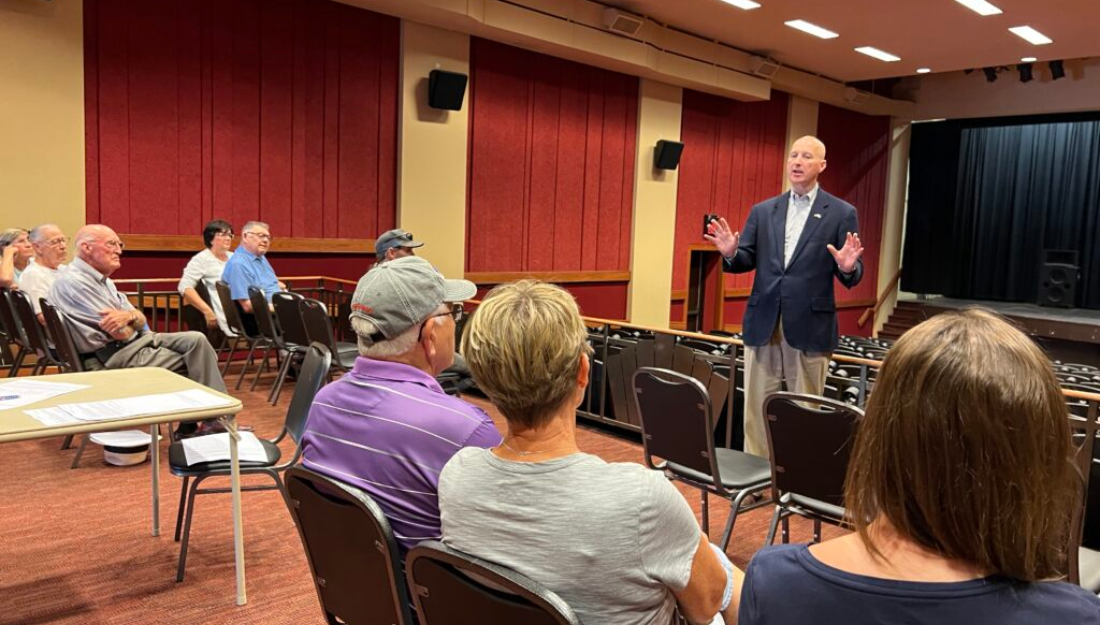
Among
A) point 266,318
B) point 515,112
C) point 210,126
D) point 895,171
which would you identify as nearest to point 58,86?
point 210,126

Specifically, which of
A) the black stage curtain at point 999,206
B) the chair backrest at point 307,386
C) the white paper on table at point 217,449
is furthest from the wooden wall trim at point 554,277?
the black stage curtain at point 999,206

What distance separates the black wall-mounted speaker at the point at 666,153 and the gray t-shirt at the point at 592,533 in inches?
408

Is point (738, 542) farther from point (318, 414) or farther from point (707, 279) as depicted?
point (707, 279)

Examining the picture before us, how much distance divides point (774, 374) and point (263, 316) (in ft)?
12.6

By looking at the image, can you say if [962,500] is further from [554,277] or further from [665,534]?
[554,277]

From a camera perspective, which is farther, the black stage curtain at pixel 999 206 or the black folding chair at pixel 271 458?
the black stage curtain at pixel 999 206

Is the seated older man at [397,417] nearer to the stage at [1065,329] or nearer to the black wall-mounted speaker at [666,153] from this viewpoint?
the black wall-mounted speaker at [666,153]

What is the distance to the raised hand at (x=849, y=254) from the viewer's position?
3.58 meters

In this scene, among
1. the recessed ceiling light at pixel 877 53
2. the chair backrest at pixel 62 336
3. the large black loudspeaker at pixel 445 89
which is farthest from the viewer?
the recessed ceiling light at pixel 877 53

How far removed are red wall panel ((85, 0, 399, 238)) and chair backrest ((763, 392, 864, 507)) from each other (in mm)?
6312

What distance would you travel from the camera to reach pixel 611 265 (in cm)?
1122

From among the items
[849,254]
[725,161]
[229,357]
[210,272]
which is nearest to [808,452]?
[849,254]

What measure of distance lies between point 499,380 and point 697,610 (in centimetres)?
49

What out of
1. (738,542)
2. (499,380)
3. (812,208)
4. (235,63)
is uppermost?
(235,63)
